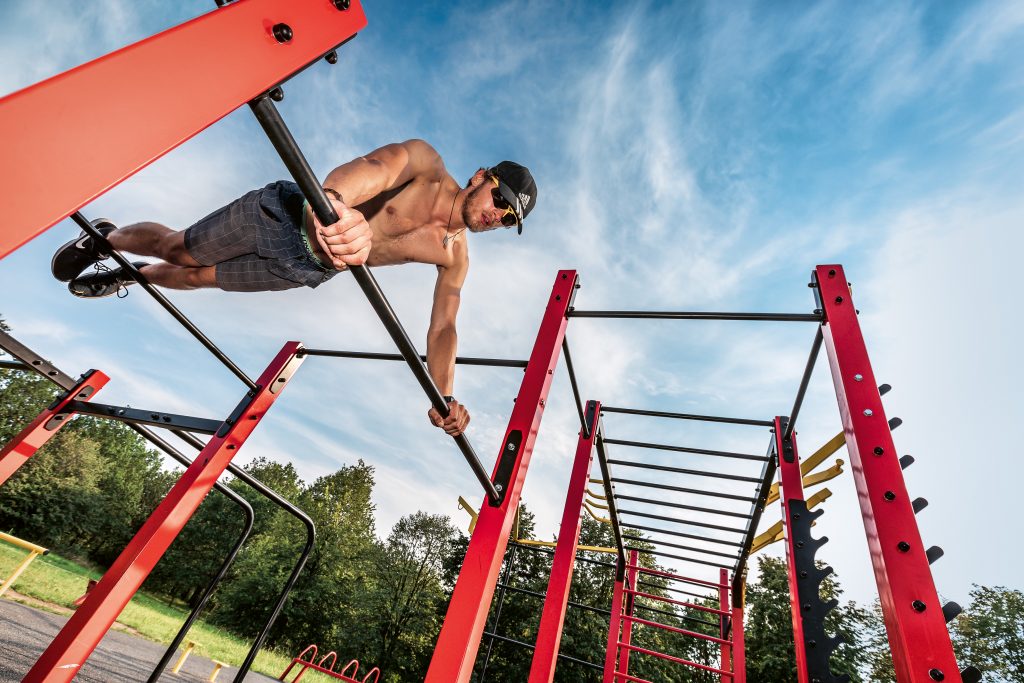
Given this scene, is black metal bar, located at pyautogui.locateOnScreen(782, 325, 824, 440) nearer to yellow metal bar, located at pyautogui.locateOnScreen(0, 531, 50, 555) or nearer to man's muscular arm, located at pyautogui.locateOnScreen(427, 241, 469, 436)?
man's muscular arm, located at pyautogui.locateOnScreen(427, 241, 469, 436)

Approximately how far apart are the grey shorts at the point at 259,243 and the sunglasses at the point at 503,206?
3.09ft

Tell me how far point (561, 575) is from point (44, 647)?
8395 mm

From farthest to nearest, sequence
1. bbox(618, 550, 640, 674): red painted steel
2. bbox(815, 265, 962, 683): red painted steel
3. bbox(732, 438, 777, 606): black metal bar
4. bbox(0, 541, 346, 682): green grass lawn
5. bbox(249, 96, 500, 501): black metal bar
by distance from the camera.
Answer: bbox(0, 541, 346, 682): green grass lawn < bbox(618, 550, 640, 674): red painted steel < bbox(732, 438, 777, 606): black metal bar < bbox(815, 265, 962, 683): red painted steel < bbox(249, 96, 500, 501): black metal bar

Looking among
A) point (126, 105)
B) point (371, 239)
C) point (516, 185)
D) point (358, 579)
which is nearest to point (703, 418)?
point (516, 185)

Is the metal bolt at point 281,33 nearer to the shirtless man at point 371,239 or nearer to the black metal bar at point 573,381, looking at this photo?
the shirtless man at point 371,239

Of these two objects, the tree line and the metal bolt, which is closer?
the metal bolt

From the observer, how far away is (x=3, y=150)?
0.49 m

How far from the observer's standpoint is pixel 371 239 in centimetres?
159

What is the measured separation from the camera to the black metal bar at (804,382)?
7.21 ft

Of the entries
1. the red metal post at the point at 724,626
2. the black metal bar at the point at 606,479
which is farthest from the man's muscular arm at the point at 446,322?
the red metal post at the point at 724,626

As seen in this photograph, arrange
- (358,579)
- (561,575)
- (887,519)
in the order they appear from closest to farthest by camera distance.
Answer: (887,519), (561,575), (358,579)

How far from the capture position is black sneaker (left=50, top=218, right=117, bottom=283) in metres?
2.22

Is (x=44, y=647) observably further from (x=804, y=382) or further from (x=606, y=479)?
(x=804, y=382)

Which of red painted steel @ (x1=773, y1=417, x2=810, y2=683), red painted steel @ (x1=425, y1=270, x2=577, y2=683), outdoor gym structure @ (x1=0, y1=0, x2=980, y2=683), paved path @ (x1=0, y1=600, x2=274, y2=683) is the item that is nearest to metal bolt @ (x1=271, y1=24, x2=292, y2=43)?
outdoor gym structure @ (x1=0, y1=0, x2=980, y2=683)
